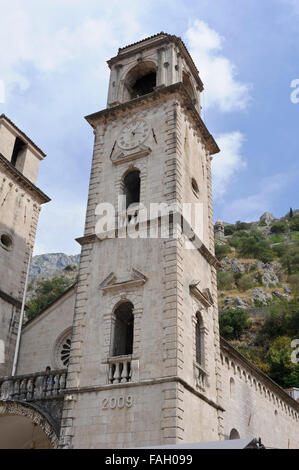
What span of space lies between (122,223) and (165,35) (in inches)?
421

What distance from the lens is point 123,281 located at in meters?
18.4

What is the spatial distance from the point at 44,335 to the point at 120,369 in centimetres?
803

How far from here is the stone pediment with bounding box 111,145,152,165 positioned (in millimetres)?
21328

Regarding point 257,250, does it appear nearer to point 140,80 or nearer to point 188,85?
point 188,85

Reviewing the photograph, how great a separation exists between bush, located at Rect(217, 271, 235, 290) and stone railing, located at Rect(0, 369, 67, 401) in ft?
248

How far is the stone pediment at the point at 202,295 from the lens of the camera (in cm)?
1864

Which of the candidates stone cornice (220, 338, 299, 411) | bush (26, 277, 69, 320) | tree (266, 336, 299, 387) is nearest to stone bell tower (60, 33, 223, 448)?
stone cornice (220, 338, 299, 411)

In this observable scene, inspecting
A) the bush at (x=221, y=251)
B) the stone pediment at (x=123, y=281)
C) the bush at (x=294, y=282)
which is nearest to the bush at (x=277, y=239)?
the bush at (x=221, y=251)

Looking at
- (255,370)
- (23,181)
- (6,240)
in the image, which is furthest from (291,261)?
(6,240)

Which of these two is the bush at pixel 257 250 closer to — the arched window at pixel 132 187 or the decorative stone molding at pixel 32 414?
the arched window at pixel 132 187

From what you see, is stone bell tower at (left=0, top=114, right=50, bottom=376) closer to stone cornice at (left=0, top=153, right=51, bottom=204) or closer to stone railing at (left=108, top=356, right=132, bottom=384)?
stone cornice at (left=0, top=153, right=51, bottom=204)

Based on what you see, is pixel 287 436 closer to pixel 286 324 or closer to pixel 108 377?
pixel 108 377

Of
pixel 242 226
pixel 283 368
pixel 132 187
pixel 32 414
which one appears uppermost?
pixel 242 226
